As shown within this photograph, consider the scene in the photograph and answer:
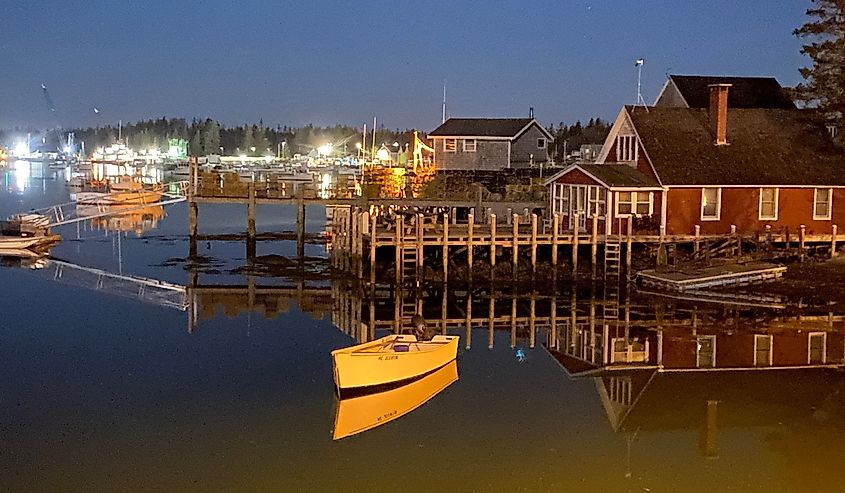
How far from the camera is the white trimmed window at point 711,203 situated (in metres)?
42.2

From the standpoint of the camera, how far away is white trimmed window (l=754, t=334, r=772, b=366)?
26750 millimetres

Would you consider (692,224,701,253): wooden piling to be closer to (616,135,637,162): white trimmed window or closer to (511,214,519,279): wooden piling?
(616,135,637,162): white trimmed window

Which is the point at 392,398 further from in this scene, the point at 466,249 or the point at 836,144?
the point at 836,144

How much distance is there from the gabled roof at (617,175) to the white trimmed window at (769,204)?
4815 millimetres

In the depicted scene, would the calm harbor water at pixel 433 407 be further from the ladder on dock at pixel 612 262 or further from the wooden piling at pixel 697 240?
the wooden piling at pixel 697 240

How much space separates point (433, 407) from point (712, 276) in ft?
60.7

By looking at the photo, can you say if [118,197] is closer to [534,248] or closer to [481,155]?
[481,155]

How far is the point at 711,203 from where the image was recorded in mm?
42281

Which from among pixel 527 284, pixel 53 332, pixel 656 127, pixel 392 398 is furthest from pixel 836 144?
pixel 53 332

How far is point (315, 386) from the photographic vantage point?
24.2 meters

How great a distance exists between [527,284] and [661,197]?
6.99 m

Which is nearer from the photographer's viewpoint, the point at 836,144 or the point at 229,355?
the point at 229,355

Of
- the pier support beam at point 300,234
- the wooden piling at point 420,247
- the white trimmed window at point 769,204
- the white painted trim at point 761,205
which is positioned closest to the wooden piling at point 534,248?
the wooden piling at point 420,247

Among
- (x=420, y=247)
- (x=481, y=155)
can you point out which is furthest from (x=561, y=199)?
(x=481, y=155)
